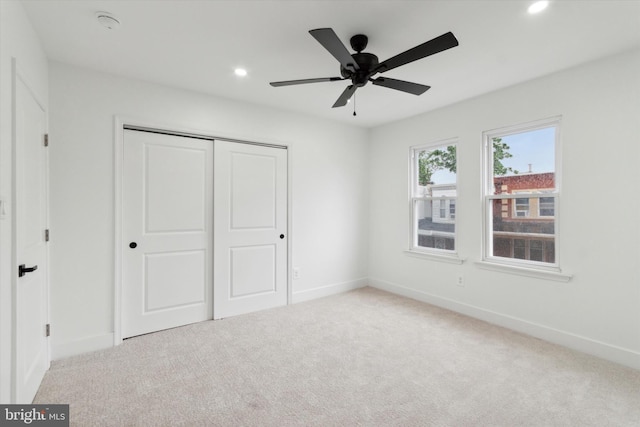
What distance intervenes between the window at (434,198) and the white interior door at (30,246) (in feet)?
13.4

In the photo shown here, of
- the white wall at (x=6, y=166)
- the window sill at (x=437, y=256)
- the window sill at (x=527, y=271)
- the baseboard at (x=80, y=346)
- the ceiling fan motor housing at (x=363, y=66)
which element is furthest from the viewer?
the window sill at (x=437, y=256)

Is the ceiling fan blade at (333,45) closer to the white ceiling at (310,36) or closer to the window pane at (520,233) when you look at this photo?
the white ceiling at (310,36)

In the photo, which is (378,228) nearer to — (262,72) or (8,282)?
(262,72)

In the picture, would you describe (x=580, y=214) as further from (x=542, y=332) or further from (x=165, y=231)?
(x=165, y=231)

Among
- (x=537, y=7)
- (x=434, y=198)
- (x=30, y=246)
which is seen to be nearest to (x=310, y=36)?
(x=537, y=7)

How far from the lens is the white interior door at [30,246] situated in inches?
73.6

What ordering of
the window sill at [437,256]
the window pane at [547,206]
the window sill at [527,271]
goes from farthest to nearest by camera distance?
the window sill at [437,256] < the window pane at [547,206] < the window sill at [527,271]

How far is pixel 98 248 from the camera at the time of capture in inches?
115

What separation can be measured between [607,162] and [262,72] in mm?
3204

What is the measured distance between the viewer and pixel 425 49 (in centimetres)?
186

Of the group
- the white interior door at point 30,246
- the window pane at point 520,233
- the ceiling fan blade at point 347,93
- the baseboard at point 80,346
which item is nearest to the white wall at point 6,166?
the white interior door at point 30,246

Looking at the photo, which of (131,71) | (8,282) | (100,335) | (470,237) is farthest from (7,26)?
(470,237)

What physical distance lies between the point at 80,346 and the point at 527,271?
14.4ft

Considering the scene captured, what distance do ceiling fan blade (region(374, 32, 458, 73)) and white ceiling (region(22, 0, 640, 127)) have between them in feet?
1.11
